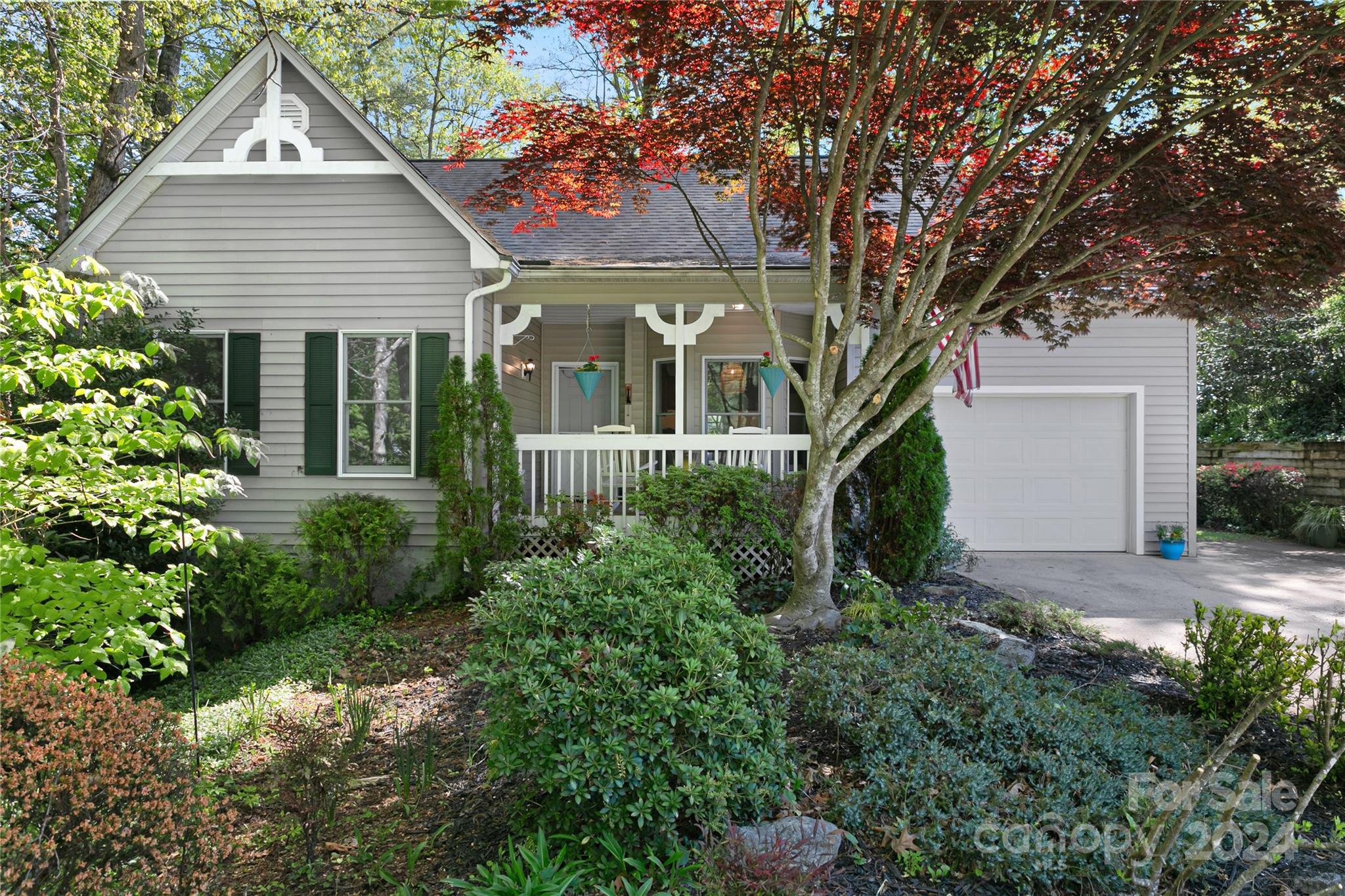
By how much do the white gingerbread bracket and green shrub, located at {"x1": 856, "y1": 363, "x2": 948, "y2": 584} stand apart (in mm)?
6031

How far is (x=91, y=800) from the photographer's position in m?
2.36

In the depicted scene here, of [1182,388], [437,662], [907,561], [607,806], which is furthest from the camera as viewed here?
[1182,388]

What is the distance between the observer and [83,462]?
4.39 meters

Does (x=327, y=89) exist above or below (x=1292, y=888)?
above

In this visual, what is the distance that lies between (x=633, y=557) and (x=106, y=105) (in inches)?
433

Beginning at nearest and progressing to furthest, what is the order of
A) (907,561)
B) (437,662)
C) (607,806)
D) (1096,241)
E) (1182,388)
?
(607,806) → (437,662) → (1096,241) → (907,561) → (1182,388)

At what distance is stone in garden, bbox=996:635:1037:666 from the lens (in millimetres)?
4789

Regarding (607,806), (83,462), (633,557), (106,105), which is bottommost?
(607,806)

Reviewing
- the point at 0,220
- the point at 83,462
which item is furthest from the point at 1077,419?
the point at 0,220

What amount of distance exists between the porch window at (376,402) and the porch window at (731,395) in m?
3.90

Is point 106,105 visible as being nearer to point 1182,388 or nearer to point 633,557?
point 633,557

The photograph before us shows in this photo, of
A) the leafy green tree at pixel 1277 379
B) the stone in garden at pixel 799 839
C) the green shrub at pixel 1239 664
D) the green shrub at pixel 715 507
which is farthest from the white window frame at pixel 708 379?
the leafy green tree at pixel 1277 379

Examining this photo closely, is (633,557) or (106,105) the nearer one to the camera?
(633,557)

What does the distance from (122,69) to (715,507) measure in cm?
993
